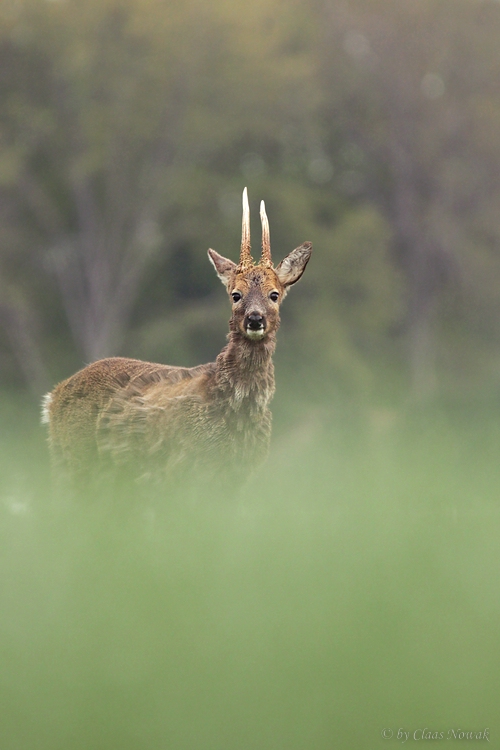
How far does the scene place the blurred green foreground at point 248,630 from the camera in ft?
13.5

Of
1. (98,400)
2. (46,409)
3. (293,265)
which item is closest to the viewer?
(293,265)

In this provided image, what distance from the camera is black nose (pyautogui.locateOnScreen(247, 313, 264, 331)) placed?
8.17 meters

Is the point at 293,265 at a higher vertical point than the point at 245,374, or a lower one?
higher

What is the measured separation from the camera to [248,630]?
4.54m

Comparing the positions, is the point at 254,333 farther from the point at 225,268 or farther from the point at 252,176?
the point at 252,176

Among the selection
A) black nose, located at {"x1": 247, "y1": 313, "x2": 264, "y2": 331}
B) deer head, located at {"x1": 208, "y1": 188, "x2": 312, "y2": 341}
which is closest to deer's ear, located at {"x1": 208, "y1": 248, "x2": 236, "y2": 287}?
deer head, located at {"x1": 208, "y1": 188, "x2": 312, "y2": 341}

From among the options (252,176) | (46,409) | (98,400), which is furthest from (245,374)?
(252,176)

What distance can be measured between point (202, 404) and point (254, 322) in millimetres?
640

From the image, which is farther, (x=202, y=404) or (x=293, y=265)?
(x=293, y=265)

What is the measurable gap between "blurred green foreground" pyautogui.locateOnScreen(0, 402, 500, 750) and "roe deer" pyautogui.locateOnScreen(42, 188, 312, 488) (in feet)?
4.69

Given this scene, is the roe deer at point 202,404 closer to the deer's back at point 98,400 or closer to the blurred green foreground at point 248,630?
the deer's back at point 98,400

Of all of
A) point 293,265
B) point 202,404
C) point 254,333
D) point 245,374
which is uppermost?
point 293,265

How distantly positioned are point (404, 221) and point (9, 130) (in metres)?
9.61

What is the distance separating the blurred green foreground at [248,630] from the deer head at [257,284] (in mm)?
1890
